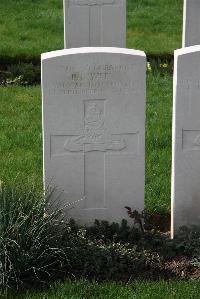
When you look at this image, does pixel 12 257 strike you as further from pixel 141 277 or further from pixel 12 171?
pixel 12 171

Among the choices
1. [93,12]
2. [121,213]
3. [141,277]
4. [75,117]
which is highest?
[93,12]

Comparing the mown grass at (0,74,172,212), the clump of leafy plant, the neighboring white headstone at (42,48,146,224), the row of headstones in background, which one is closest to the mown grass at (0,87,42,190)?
the mown grass at (0,74,172,212)

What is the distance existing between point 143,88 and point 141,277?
139 cm

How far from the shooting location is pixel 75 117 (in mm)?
5660

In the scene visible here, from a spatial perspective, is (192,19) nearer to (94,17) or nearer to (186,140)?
(94,17)

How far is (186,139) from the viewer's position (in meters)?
5.74

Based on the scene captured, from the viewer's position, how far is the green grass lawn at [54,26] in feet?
37.3

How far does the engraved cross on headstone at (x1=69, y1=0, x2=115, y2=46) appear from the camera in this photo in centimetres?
952

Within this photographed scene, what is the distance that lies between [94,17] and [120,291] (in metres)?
5.26

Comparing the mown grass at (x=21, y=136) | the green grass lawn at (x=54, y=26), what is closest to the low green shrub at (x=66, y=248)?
the mown grass at (x=21, y=136)

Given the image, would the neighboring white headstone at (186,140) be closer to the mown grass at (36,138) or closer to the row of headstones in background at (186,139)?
the row of headstones in background at (186,139)

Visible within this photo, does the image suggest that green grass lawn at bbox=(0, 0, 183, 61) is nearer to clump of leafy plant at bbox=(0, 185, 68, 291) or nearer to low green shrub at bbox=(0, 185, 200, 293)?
low green shrub at bbox=(0, 185, 200, 293)

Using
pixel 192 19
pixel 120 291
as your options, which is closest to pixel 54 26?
pixel 192 19

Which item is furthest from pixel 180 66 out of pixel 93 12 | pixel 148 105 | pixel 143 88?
pixel 93 12
